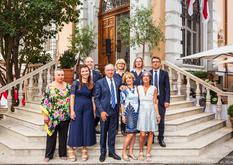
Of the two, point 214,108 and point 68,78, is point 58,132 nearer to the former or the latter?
point 68,78

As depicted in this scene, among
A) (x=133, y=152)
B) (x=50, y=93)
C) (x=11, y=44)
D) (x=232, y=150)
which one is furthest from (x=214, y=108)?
(x=11, y=44)

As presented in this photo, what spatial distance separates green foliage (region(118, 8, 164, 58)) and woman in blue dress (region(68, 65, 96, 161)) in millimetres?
4871

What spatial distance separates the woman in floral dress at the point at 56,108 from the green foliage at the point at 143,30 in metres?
5.03

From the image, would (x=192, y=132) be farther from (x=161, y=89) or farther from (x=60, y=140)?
(x=60, y=140)

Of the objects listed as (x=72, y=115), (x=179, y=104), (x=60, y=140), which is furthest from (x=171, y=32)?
(x=60, y=140)

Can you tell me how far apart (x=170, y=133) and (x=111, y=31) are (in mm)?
7582

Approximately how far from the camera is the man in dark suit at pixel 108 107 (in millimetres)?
5770

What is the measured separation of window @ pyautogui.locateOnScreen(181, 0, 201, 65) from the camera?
12.6 meters

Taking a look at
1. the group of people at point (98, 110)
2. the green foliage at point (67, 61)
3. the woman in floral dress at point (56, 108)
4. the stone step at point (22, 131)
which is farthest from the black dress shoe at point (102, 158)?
the green foliage at point (67, 61)

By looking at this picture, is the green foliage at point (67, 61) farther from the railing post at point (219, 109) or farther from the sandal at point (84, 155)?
the sandal at point (84, 155)

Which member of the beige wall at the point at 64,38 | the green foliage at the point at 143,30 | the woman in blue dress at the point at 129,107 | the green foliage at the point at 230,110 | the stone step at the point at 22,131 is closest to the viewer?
the woman in blue dress at the point at 129,107

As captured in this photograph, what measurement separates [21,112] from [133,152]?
4.04 m

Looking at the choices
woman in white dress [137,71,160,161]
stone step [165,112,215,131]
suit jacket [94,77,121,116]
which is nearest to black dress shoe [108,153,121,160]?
woman in white dress [137,71,160,161]

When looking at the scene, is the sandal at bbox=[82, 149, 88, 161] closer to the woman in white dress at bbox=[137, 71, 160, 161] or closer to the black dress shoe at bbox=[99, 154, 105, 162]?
the black dress shoe at bbox=[99, 154, 105, 162]
